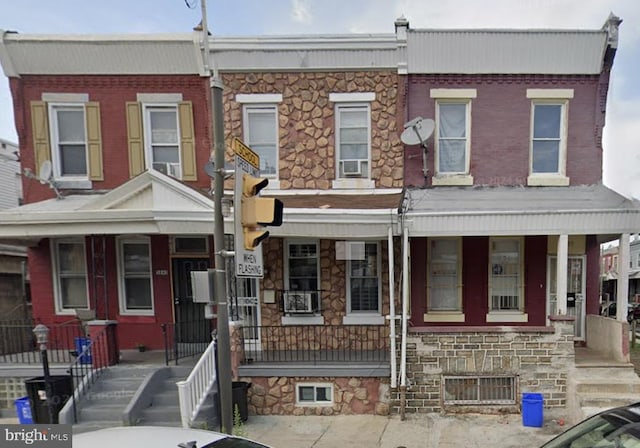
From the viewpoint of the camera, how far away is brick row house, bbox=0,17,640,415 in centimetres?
726

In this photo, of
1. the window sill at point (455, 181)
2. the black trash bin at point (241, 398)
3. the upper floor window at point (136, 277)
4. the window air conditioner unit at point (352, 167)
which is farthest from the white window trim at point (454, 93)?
the upper floor window at point (136, 277)

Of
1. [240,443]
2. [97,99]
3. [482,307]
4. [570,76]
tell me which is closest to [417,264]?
[482,307]

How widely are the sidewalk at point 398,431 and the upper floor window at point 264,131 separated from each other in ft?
16.0

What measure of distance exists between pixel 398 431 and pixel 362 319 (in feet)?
7.90

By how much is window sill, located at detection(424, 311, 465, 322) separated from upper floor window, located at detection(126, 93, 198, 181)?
6.39m

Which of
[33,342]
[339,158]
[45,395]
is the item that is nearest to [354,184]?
[339,158]

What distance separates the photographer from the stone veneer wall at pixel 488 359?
6.03 meters

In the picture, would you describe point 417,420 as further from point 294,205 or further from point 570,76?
point 570,76

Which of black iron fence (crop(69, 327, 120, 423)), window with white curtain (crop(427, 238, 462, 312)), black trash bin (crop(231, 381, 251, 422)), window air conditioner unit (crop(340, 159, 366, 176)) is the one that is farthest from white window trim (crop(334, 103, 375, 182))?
black iron fence (crop(69, 327, 120, 423))

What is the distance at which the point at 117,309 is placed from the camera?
7.93m

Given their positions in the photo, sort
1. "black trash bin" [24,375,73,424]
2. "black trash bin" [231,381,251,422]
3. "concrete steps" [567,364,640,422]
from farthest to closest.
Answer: "black trash bin" [231,381,251,422] < "black trash bin" [24,375,73,424] < "concrete steps" [567,364,640,422]

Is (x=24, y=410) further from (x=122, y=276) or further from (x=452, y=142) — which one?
(x=452, y=142)

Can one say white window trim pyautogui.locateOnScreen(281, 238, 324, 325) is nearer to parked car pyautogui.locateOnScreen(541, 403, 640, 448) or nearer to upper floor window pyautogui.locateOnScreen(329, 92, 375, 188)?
upper floor window pyautogui.locateOnScreen(329, 92, 375, 188)

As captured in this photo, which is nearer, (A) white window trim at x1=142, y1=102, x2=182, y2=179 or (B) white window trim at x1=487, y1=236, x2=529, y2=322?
(B) white window trim at x1=487, y1=236, x2=529, y2=322
